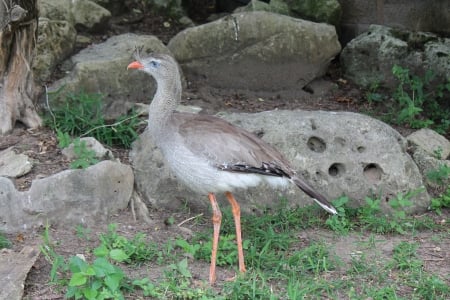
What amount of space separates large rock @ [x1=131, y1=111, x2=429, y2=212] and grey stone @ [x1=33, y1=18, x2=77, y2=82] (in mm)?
1293

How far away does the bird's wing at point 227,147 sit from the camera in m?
4.50

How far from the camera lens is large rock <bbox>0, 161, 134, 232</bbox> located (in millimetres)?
4969

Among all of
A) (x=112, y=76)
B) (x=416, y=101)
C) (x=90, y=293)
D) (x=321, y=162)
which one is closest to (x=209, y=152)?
(x=90, y=293)

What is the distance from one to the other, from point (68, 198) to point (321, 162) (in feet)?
6.27

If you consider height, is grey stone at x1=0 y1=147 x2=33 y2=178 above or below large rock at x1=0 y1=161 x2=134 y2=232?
above

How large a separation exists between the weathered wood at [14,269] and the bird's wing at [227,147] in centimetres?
113

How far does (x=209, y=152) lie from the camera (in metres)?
4.49

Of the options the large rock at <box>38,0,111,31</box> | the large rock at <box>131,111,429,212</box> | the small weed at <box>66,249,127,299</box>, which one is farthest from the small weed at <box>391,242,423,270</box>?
the large rock at <box>38,0,111,31</box>

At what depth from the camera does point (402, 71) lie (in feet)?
22.8

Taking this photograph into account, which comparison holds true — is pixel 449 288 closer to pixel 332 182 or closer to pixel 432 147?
pixel 332 182

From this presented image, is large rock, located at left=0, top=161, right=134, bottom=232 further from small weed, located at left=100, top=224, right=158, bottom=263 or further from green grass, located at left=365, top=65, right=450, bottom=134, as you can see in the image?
green grass, located at left=365, top=65, right=450, bottom=134

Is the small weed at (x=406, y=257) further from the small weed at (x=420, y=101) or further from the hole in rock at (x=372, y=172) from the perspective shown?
the small weed at (x=420, y=101)

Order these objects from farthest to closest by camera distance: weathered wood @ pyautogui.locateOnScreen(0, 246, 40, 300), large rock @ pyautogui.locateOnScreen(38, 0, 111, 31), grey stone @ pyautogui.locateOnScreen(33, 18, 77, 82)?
large rock @ pyautogui.locateOnScreen(38, 0, 111, 31) → grey stone @ pyautogui.locateOnScreen(33, 18, 77, 82) → weathered wood @ pyautogui.locateOnScreen(0, 246, 40, 300)

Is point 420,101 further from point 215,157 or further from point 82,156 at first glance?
point 82,156
